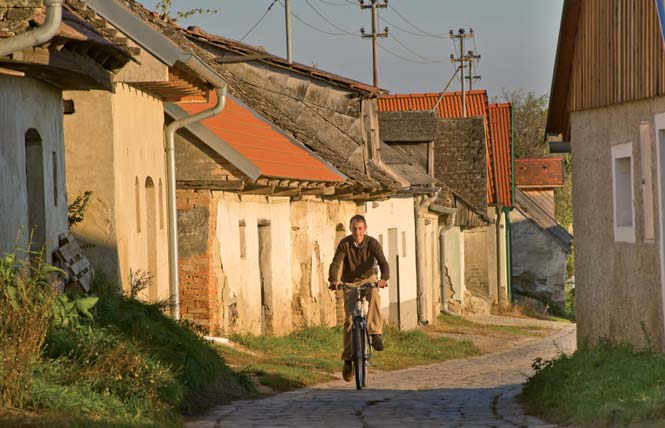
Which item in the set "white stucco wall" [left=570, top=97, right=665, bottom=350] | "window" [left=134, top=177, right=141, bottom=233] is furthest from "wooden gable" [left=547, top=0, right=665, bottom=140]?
"window" [left=134, top=177, right=141, bottom=233]

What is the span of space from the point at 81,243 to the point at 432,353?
11.8 m

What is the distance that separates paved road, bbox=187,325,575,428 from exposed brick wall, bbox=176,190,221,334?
2.79m

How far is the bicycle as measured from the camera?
14820 millimetres

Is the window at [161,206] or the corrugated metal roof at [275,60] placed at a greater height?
the corrugated metal roof at [275,60]

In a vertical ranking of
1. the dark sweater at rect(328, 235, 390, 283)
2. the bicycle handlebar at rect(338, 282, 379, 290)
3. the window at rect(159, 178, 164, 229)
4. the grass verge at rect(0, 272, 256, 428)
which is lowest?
the grass verge at rect(0, 272, 256, 428)

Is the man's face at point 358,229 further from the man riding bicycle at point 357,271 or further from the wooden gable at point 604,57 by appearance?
the wooden gable at point 604,57

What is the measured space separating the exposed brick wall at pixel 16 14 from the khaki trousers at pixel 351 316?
234 inches

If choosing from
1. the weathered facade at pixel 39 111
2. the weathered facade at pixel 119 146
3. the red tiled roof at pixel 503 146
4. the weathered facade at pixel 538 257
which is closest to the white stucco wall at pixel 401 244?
the red tiled roof at pixel 503 146

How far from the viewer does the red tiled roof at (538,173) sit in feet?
182

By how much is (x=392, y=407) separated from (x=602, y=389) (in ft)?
6.97

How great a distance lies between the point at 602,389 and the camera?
429 inches

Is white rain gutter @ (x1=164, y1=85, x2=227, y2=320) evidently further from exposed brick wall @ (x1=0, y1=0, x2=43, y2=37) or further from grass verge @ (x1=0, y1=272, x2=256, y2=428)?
exposed brick wall @ (x1=0, y1=0, x2=43, y2=37)

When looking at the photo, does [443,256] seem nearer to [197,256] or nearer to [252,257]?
[252,257]

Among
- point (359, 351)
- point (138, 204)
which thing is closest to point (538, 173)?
point (138, 204)
